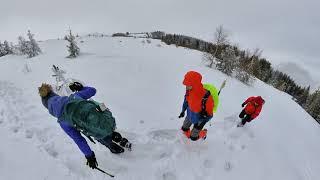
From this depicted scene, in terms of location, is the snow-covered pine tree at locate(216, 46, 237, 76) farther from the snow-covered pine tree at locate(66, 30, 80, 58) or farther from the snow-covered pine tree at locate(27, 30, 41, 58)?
the snow-covered pine tree at locate(27, 30, 41, 58)

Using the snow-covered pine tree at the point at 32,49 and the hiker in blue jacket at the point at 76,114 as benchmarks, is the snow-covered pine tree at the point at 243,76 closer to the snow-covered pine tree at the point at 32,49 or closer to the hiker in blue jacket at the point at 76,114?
the hiker in blue jacket at the point at 76,114

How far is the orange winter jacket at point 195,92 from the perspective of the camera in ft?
15.6

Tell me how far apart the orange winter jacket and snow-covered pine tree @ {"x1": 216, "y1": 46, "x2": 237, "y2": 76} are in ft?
19.9

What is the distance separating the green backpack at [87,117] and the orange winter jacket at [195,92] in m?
1.59

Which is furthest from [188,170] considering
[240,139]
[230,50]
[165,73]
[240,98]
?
[230,50]

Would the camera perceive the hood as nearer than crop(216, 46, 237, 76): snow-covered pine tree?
Yes

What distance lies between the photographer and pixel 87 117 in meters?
4.14

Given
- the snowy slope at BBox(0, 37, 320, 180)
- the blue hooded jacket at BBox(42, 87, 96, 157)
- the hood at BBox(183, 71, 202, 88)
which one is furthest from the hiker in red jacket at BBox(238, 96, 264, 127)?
the blue hooded jacket at BBox(42, 87, 96, 157)

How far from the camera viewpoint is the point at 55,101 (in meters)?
4.17

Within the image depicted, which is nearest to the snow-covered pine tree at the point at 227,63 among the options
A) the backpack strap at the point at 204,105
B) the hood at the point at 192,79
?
the backpack strap at the point at 204,105

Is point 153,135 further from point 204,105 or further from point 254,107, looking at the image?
point 254,107

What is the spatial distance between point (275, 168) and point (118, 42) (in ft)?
38.5

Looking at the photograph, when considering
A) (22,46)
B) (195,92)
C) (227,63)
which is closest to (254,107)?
(195,92)

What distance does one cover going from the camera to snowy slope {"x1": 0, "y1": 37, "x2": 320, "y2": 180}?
16.9 ft
